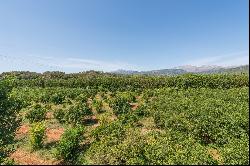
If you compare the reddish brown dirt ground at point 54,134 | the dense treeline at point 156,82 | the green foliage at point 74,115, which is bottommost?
the reddish brown dirt ground at point 54,134

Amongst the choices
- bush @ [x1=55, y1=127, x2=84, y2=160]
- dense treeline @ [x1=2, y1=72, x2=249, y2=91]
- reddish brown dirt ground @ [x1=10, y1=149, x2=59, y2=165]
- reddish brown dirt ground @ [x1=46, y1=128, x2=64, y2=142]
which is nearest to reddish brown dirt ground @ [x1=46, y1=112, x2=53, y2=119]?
reddish brown dirt ground @ [x1=46, y1=128, x2=64, y2=142]

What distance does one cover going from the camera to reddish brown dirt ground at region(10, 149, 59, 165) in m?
25.5

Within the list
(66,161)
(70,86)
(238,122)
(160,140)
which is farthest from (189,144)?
(70,86)

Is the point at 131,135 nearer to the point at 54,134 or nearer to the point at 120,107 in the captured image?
the point at 54,134

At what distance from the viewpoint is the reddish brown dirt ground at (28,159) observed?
1002 inches

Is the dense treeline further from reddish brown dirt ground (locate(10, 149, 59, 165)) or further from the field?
reddish brown dirt ground (locate(10, 149, 59, 165))

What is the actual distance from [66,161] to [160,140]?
8285mm

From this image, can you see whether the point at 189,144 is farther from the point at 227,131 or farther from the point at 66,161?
the point at 66,161

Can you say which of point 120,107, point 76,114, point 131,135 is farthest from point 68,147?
point 120,107

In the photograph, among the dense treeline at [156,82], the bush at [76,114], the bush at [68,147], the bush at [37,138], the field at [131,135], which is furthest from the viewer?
the dense treeline at [156,82]

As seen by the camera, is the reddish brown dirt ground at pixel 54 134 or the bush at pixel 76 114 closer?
the reddish brown dirt ground at pixel 54 134

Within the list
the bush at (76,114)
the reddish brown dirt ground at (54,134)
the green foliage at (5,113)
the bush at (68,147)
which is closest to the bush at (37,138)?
the reddish brown dirt ground at (54,134)

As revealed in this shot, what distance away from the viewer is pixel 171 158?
801 inches

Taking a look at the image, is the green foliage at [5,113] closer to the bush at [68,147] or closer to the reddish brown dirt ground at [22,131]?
the bush at [68,147]
